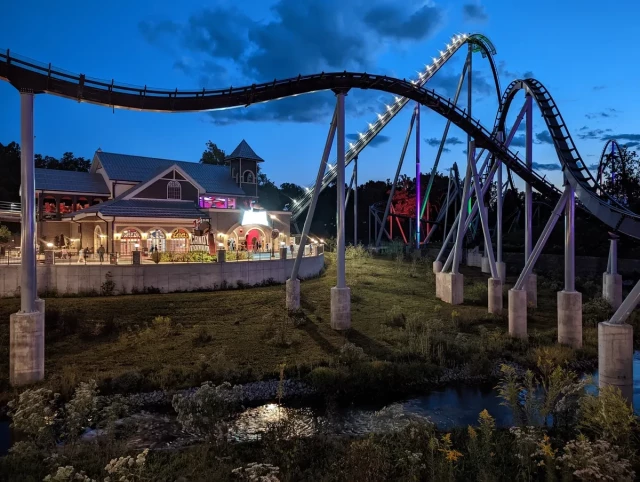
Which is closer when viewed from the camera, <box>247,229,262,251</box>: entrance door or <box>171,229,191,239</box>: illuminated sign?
<box>171,229,191,239</box>: illuminated sign

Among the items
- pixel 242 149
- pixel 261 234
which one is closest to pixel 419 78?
pixel 242 149

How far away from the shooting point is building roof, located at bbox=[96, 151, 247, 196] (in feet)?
116

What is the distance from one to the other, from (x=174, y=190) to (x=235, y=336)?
1900cm

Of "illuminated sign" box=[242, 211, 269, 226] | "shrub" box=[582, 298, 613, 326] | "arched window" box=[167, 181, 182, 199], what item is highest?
"arched window" box=[167, 181, 182, 199]

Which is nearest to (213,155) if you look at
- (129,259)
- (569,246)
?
(129,259)

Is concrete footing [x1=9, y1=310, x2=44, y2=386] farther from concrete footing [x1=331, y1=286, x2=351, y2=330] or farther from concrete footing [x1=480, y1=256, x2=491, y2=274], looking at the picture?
concrete footing [x1=480, y1=256, x2=491, y2=274]

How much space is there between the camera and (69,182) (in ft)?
112

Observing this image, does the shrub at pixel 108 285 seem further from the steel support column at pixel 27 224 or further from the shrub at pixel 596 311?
the shrub at pixel 596 311

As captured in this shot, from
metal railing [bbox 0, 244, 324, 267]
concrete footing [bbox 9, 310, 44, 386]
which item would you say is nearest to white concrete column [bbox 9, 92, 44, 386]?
concrete footing [bbox 9, 310, 44, 386]

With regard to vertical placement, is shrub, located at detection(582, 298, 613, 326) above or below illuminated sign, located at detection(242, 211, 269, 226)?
below

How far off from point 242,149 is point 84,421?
3218 centimetres

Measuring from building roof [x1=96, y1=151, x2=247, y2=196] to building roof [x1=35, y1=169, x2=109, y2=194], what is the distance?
1.33 metres

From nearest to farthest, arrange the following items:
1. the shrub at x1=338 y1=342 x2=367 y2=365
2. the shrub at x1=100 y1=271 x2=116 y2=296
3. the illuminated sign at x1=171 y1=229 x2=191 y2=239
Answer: the shrub at x1=338 y1=342 x2=367 y2=365
the shrub at x1=100 y1=271 x2=116 y2=296
the illuminated sign at x1=171 y1=229 x2=191 y2=239

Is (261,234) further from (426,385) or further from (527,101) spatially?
(426,385)
